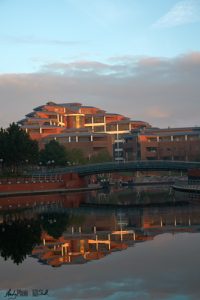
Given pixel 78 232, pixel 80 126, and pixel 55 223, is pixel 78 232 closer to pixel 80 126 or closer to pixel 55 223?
pixel 55 223

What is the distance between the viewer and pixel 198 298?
13.2 metres

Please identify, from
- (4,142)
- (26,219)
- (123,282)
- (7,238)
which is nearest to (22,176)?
(4,142)

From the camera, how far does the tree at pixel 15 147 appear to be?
78562 millimetres

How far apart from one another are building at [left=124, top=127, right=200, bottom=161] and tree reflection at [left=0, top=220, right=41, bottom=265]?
9944cm

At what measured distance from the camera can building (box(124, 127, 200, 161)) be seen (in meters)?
131

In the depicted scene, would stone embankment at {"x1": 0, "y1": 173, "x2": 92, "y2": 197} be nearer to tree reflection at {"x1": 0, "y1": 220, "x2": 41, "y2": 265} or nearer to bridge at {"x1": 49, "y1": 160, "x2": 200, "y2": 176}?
bridge at {"x1": 49, "y1": 160, "x2": 200, "y2": 176}

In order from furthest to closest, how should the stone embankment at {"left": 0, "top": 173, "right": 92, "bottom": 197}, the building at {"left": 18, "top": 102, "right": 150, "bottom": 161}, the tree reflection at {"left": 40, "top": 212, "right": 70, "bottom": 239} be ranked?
the building at {"left": 18, "top": 102, "right": 150, "bottom": 161} < the stone embankment at {"left": 0, "top": 173, "right": 92, "bottom": 197} < the tree reflection at {"left": 40, "top": 212, "right": 70, "bottom": 239}

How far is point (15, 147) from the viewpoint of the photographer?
78.5 meters

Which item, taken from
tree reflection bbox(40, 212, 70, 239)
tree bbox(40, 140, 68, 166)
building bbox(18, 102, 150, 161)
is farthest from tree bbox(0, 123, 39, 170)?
building bbox(18, 102, 150, 161)

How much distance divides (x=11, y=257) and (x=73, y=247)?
2.96 metres

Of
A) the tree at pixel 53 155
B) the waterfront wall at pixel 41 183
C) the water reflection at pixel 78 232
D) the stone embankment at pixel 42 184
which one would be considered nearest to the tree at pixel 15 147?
the stone embankment at pixel 42 184

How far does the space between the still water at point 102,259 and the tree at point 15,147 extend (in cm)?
4483

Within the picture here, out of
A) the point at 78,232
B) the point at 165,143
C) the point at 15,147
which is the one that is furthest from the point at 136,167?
the point at 165,143

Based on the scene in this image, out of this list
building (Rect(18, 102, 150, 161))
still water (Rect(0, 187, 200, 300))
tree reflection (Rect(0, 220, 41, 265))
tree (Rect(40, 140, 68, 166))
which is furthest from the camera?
building (Rect(18, 102, 150, 161))
